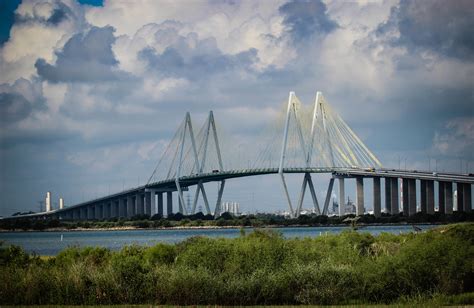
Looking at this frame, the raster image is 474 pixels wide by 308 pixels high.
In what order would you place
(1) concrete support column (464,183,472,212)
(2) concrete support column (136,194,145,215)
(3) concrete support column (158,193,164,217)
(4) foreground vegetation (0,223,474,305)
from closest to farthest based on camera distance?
(4) foreground vegetation (0,223,474,305) → (1) concrete support column (464,183,472,212) → (2) concrete support column (136,194,145,215) → (3) concrete support column (158,193,164,217)

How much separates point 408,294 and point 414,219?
74220 mm

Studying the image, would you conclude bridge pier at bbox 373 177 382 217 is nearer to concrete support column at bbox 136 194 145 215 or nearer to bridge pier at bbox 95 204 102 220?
concrete support column at bbox 136 194 145 215

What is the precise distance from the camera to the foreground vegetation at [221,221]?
9600 centimetres

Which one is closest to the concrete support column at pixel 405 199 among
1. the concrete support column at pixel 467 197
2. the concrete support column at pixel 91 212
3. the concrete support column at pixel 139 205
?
the concrete support column at pixel 467 197

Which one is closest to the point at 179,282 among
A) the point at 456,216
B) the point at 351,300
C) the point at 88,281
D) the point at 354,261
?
the point at 88,281

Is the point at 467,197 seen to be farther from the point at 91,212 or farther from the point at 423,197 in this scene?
the point at 91,212

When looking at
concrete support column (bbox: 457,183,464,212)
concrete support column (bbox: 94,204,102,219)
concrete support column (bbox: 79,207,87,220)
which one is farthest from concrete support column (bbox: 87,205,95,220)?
concrete support column (bbox: 457,183,464,212)

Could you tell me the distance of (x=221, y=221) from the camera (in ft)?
358

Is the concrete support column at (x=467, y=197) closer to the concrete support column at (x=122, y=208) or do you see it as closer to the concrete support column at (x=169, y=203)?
the concrete support column at (x=169, y=203)

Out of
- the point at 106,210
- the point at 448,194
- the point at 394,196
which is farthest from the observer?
the point at 106,210

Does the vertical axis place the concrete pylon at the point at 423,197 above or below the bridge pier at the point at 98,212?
above

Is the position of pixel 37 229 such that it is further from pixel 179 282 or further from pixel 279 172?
pixel 179 282

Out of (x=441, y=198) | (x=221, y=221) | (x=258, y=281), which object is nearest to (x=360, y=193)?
(x=441, y=198)

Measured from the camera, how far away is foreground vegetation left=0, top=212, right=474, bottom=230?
96.0 m
